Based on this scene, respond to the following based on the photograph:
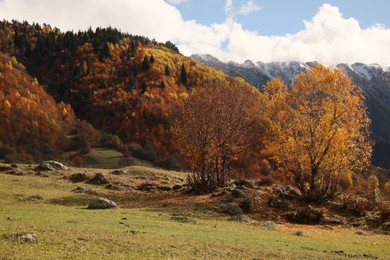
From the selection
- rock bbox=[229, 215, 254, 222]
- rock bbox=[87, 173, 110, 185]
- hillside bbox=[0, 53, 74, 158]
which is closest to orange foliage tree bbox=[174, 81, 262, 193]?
rock bbox=[87, 173, 110, 185]

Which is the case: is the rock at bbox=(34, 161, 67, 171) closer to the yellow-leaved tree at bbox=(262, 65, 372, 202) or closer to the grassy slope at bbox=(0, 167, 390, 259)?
the grassy slope at bbox=(0, 167, 390, 259)

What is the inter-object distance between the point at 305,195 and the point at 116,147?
142 meters

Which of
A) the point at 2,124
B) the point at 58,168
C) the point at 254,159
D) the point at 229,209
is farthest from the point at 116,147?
the point at 229,209

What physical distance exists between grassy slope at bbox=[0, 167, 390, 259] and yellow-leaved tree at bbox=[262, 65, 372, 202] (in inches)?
460

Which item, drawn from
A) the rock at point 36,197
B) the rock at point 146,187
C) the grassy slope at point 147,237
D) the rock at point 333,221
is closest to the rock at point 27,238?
the grassy slope at point 147,237

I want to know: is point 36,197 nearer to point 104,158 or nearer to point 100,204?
point 100,204

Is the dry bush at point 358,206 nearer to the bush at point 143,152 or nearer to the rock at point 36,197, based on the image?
the rock at point 36,197

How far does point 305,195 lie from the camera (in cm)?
4703

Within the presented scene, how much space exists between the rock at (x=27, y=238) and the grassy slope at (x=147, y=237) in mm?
329

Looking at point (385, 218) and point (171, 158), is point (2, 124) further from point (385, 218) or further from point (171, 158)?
point (385, 218)

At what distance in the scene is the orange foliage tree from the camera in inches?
1948

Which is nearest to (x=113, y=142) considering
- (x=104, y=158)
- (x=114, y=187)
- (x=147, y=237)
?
(x=104, y=158)

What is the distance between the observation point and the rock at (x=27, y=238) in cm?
1586

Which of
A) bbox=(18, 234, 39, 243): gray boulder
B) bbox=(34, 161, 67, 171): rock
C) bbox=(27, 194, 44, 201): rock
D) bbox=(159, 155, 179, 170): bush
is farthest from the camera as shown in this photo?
bbox=(159, 155, 179, 170): bush
